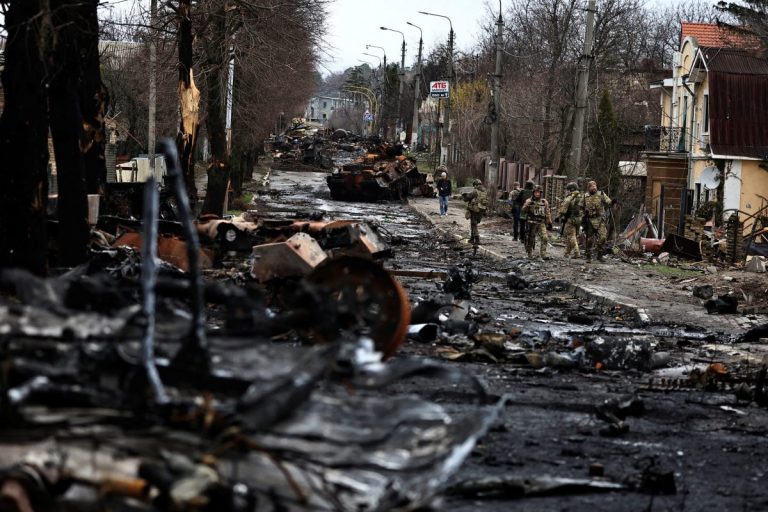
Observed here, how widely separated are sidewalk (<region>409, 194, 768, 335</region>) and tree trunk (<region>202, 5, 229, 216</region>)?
251 inches

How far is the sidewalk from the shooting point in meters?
16.4

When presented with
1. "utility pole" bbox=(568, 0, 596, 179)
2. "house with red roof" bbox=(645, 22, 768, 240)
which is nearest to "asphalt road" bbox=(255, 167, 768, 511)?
"utility pole" bbox=(568, 0, 596, 179)

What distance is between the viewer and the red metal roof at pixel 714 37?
4950 centimetres

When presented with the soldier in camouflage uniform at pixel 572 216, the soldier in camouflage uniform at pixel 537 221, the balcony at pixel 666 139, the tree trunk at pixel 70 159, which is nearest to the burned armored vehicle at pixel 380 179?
the balcony at pixel 666 139

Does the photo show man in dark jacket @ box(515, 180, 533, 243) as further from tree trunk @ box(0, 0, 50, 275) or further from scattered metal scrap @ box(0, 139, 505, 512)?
scattered metal scrap @ box(0, 139, 505, 512)

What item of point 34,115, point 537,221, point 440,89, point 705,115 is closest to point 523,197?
point 537,221

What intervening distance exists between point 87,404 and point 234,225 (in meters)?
14.4

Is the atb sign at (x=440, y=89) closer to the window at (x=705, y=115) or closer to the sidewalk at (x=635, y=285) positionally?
the window at (x=705, y=115)

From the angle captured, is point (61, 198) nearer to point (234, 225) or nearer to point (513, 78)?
point (234, 225)

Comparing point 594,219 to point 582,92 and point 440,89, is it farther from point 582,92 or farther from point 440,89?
point 440,89

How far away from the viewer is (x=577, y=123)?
29031 millimetres

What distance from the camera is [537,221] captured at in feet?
86.1

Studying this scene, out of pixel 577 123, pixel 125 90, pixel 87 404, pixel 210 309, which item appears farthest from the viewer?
pixel 125 90

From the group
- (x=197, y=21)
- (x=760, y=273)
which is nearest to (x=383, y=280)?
(x=760, y=273)
